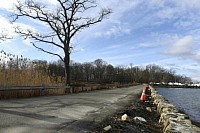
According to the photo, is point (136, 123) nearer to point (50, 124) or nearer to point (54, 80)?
point (50, 124)

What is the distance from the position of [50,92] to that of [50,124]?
14.7m

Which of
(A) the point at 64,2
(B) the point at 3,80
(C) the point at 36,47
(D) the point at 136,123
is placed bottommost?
(D) the point at 136,123

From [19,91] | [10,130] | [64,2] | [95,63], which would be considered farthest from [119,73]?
[10,130]

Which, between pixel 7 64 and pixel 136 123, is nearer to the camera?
pixel 136 123

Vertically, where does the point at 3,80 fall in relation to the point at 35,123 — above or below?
above

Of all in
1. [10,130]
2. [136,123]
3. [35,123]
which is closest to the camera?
[10,130]

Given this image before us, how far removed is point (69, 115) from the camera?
9578mm

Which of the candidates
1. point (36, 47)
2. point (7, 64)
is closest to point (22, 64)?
point (7, 64)

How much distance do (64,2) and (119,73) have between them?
13802 cm

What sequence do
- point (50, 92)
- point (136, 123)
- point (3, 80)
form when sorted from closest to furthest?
point (136, 123) → point (3, 80) → point (50, 92)

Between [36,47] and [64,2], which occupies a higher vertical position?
[64,2]

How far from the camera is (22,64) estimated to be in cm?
1920

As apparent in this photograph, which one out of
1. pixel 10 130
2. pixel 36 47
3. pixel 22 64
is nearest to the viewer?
pixel 10 130

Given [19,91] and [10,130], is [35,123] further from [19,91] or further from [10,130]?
[19,91]
